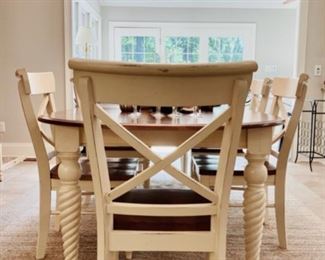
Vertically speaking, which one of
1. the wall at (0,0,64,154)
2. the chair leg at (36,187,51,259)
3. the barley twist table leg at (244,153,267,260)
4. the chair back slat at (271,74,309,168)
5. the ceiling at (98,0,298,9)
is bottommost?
the chair leg at (36,187,51,259)

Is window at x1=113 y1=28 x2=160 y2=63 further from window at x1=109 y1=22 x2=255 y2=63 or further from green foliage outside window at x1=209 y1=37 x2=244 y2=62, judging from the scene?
green foliage outside window at x1=209 y1=37 x2=244 y2=62

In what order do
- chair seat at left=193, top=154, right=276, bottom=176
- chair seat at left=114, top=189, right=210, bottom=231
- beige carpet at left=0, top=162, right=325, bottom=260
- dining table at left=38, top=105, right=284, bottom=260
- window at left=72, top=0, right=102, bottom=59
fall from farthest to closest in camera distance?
window at left=72, top=0, right=102, bottom=59 < beige carpet at left=0, top=162, right=325, bottom=260 < chair seat at left=193, top=154, right=276, bottom=176 < dining table at left=38, top=105, right=284, bottom=260 < chair seat at left=114, top=189, right=210, bottom=231

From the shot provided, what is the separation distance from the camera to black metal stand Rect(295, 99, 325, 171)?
4.18 meters

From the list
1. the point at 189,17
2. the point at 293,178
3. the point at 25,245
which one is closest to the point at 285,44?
the point at 189,17

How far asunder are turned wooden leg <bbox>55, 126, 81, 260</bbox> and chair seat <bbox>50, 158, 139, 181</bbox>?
252 millimetres

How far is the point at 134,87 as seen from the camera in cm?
106

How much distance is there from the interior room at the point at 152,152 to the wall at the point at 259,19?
205 centimetres

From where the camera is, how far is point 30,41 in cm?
418

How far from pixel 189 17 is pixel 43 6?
3788 mm

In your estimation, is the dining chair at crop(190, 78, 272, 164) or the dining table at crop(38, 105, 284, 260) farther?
the dining chair at crop(190, 78, 272, 164)

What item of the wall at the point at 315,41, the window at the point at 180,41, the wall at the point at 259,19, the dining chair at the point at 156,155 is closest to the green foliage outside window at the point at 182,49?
the window at the point at 180,41

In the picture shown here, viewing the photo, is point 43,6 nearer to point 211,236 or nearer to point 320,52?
point 320,52

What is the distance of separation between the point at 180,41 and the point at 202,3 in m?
0.84

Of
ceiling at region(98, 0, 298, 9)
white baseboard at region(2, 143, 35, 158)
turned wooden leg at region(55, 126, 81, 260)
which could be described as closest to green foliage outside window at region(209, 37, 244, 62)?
ceiling at region(98, 0, 298, 9)
